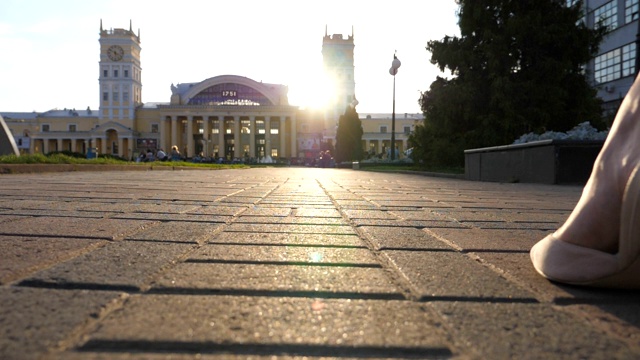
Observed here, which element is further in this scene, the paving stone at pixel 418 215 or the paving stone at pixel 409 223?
the paving stone at pixel 418 215

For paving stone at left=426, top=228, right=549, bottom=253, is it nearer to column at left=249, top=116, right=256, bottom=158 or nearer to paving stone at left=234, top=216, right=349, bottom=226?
paving stone at left=234, top=216, right=349, bottom=226

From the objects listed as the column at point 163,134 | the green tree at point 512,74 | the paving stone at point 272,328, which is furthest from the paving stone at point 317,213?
the column at point 163,134

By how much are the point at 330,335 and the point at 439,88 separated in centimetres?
1773

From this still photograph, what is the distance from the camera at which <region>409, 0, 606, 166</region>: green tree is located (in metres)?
16.2

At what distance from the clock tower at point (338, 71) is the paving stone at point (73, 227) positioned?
3271 inches

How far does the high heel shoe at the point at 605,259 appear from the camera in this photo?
1.58 metres

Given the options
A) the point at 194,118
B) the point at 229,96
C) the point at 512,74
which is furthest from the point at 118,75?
the point at 512,74

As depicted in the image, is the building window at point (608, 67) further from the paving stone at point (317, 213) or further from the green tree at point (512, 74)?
the paving stone at point (317, 213)

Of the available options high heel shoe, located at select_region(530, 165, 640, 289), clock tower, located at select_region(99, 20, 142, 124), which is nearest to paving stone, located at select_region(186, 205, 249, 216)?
high heel shoe, located at select_region(530, 165, 640, 289)

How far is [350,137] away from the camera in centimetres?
5097

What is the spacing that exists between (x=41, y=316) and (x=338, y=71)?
288 feet

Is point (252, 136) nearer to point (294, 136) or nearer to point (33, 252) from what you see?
point (294, 136)

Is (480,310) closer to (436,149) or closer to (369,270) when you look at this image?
(369,270)

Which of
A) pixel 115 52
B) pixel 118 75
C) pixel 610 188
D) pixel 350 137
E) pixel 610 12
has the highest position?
pixel 115 52
